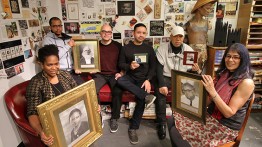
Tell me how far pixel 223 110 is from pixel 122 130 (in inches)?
54.6

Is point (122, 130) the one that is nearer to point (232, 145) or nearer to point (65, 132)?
point (65, 132)

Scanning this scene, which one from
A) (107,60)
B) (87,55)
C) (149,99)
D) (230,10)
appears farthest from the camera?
(230,10)

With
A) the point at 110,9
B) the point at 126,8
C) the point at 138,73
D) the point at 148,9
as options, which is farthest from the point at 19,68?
the point at 148,9

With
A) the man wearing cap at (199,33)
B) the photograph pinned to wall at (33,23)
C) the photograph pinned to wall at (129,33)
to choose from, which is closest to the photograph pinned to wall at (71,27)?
the photograph pinned to wall at (33,23)

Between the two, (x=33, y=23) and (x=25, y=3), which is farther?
(x=33, y=23)

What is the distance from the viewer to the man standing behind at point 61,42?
2252 millimetres

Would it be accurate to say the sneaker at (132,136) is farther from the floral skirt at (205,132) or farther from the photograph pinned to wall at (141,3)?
the photograph pinned to wall at (141,3)

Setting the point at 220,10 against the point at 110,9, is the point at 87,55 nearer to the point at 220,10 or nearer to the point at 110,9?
the point at 110,9

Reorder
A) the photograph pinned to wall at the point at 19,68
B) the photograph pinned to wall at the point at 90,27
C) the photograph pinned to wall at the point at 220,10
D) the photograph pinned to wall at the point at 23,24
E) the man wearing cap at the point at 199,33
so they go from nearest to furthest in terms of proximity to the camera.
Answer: the photograph pinned to wall at the point at 19,68
the photograph pinned to wall at the point at 23,24
the man wearing cap at the point at 199,33
the photograph pinned to wall at the point at 220,10
the photograph pinned to wall at the point at 90,27

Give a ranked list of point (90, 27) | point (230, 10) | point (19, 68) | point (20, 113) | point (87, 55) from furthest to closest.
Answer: point (90, 27) → point (230, 10) → point (87, 55) → point (19, 68) → point (20, 113)

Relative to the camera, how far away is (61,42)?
2322 mm

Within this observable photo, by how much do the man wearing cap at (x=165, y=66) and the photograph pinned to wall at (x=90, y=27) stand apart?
3.34 ft

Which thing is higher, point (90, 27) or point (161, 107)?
point (90, 27)

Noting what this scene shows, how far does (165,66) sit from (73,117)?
4.63 feet
